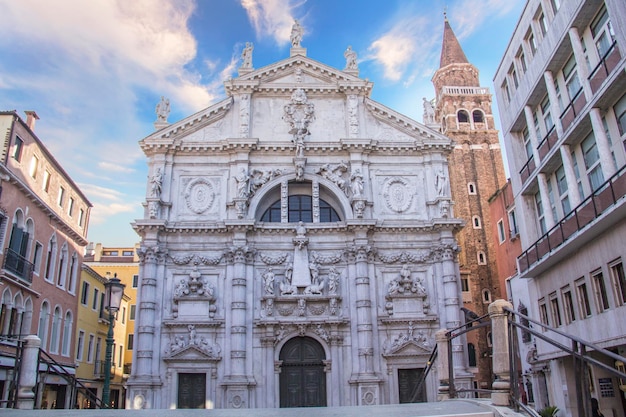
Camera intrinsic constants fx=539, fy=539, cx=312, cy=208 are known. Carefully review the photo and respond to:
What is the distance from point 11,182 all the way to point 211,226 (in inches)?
354

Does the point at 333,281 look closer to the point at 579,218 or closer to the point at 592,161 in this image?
the point at 579,218

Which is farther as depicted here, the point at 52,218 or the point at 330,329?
the point at 52,218

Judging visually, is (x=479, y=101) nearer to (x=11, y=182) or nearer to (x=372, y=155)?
(x=372, y=155)

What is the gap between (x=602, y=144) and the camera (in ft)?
52.7

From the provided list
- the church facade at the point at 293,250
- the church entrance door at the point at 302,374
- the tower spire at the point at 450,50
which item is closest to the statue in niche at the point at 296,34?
the church facade at the point at 293,250

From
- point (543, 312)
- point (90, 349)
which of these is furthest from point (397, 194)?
point (90, 349)

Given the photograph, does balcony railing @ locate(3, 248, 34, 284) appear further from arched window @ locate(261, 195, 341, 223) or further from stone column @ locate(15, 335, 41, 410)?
stone column @ locate(15, 335, 41, 410)

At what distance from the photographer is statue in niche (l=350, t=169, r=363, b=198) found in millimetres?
27672

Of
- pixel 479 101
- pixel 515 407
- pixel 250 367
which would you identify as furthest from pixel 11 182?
pixel 479 101

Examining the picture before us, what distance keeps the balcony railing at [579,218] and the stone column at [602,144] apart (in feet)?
1.18

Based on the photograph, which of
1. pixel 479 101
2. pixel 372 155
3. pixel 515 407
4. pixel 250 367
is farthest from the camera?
pixel 479 101

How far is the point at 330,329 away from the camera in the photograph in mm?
25609

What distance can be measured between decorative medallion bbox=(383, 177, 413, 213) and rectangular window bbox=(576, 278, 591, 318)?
11343 millimetres

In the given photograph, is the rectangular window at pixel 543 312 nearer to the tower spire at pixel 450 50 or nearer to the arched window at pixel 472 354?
the arched window at pixel 472 354
